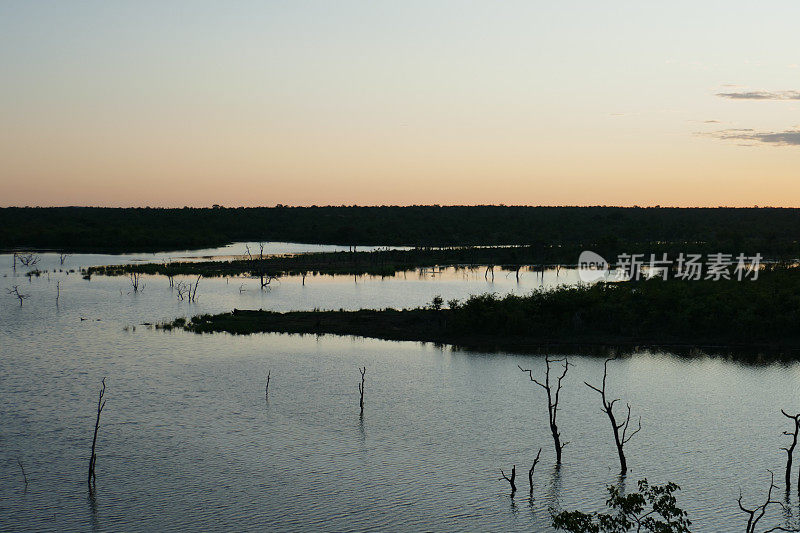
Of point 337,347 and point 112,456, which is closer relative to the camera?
point 112,456

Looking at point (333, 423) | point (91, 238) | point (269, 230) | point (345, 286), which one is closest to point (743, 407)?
point (333, 423)

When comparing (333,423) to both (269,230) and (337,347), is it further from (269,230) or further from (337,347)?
(269,230)

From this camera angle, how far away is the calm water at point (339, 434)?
25.1 m

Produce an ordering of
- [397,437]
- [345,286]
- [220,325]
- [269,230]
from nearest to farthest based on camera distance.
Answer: [397,437] < [220,325] < [345,286] < [269,230]

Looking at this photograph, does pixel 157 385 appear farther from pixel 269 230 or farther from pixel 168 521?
pixel 269 230

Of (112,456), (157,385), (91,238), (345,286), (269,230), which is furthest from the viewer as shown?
(269,230)

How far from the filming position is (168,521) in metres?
24.1

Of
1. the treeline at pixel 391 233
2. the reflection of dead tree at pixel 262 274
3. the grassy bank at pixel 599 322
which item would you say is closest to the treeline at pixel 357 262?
the reflection of dead tree at pixel 262 274

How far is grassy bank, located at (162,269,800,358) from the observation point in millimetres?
52000

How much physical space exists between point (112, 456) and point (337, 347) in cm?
2247
